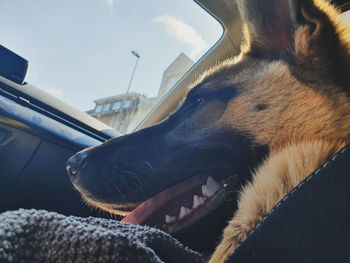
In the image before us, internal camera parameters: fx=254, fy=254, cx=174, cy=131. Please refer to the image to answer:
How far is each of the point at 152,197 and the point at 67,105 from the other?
130cm

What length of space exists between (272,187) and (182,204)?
58 centimetres

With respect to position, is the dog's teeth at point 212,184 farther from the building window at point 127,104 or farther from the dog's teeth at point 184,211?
the building window at point 127,104

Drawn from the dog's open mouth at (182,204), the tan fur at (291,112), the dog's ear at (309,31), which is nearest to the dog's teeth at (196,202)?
the dog's open mouth at (182,204)

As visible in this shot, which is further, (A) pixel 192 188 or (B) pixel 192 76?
(B) pixel 192 76

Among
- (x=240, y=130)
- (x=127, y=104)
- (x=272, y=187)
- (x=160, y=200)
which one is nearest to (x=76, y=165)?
(x=160, y=200)

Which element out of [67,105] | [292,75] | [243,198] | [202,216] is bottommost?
[67,105]

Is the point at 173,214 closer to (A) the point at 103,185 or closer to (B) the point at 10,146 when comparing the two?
(A) the point at 103,185

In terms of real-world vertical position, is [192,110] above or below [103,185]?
above

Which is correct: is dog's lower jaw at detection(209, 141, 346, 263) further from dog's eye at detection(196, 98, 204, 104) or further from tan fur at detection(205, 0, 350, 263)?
dog's eye at detection(196, 98, 204, 104)

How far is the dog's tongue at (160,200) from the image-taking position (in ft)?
4.08

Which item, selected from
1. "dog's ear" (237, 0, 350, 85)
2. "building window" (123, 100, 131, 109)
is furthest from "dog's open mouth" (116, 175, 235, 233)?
"building window" (123, 100, 131, 109)

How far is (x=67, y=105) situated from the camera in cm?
215

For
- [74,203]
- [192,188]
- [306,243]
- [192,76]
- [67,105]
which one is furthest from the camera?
[192,76]

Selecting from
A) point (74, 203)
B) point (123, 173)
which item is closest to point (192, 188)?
point (123, 173)
